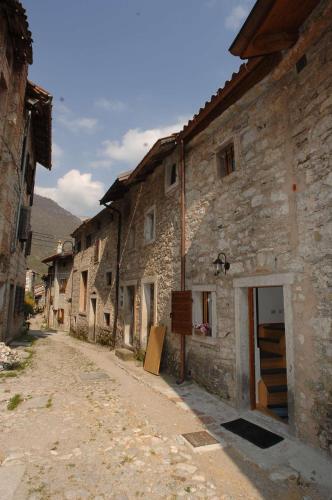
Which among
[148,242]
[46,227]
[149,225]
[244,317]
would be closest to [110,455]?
[244,317]

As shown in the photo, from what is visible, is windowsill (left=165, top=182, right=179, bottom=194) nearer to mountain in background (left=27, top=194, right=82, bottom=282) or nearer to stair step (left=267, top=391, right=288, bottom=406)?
stair step (left=267, top=391, right=288, bottom=406)

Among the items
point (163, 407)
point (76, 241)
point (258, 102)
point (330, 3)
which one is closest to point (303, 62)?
point (330, 3)

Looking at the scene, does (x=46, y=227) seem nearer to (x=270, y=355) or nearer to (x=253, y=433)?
(x=270, y=355)

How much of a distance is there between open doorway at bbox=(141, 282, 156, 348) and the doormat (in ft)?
16.4

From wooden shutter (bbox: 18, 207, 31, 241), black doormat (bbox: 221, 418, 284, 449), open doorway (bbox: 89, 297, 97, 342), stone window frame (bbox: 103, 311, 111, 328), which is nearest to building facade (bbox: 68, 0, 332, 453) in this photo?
black doormat (bbox: 221, 418, 284, 449)

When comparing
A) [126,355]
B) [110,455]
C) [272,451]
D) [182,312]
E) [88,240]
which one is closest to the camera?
[110,455]

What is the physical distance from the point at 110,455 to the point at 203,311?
150 inches

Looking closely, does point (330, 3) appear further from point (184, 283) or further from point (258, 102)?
point (184, 283)

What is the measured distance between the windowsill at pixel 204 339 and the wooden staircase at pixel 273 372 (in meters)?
1.11

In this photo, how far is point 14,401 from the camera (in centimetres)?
528

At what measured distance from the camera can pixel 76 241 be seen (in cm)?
1994

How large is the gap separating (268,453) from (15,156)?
878 cm

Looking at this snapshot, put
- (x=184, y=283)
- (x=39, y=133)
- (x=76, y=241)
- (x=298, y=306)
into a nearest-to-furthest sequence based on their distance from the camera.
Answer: (x=298, y=306)
(x=184, y=283)
(x=39, y=133)
(x=76, y=241)

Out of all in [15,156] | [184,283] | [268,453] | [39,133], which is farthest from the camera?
[39,133]
